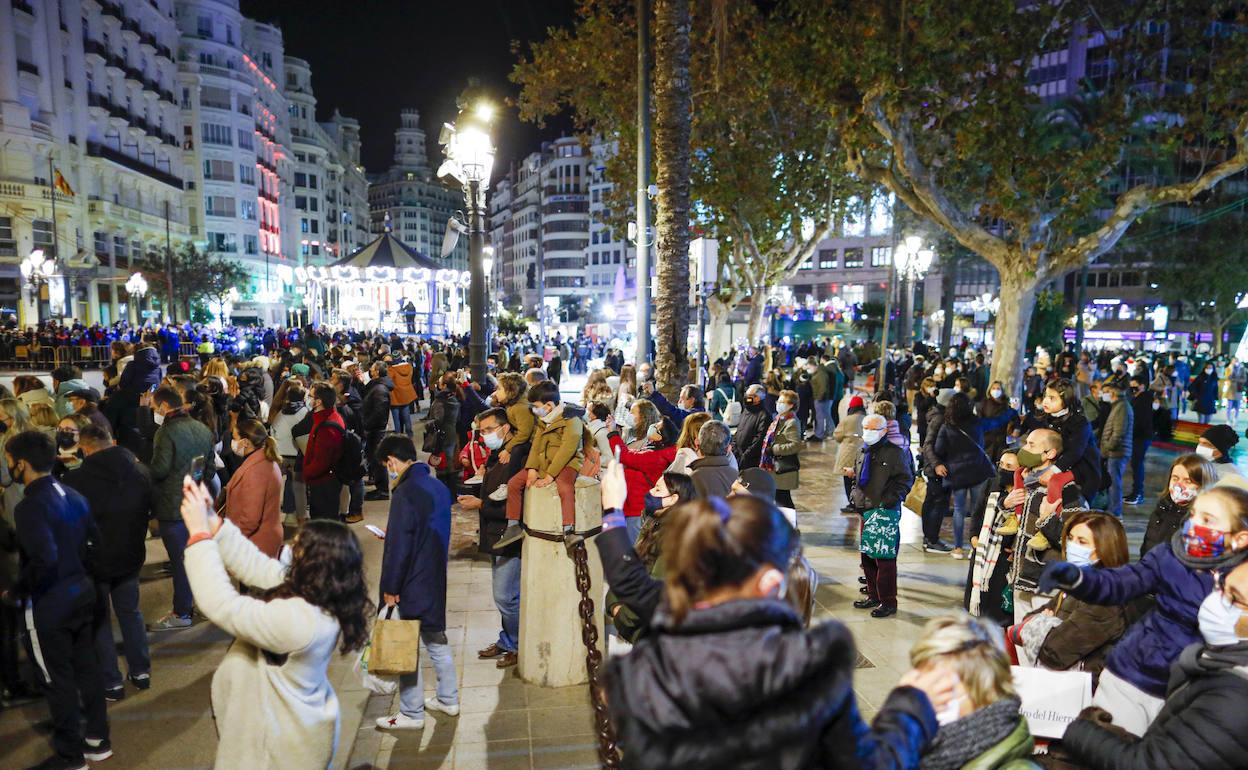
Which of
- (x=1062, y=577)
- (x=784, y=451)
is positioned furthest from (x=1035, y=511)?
(x=784, y=451)

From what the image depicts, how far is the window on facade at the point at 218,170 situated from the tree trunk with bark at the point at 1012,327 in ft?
200

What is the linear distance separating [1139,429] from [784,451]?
19.1ft

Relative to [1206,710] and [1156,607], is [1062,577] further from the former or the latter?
[1206,710]

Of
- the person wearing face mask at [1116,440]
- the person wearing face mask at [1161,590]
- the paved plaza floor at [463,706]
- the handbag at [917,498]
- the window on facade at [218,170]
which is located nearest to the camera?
the person wearing face mask at [1161,590]

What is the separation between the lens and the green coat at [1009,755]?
6.72 ft

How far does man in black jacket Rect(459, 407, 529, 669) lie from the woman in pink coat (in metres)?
1.26

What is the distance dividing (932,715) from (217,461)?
6.15 m

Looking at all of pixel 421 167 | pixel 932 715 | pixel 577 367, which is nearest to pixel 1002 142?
pixel 932 715

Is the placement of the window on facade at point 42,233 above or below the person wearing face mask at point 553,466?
above

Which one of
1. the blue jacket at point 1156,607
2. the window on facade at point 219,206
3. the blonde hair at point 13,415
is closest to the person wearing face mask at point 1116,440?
the blue jacket at point 1156,607

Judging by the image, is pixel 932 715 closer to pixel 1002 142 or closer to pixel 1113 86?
pixel 1002 142

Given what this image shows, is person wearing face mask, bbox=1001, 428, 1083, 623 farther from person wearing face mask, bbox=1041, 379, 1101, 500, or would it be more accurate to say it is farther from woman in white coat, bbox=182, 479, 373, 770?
woman in white coat, bbox=182, 479, 373, 770

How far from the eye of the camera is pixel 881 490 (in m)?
6.03

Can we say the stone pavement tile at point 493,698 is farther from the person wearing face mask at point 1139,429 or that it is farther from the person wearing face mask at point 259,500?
the person wearing face mask at point 1139,429
